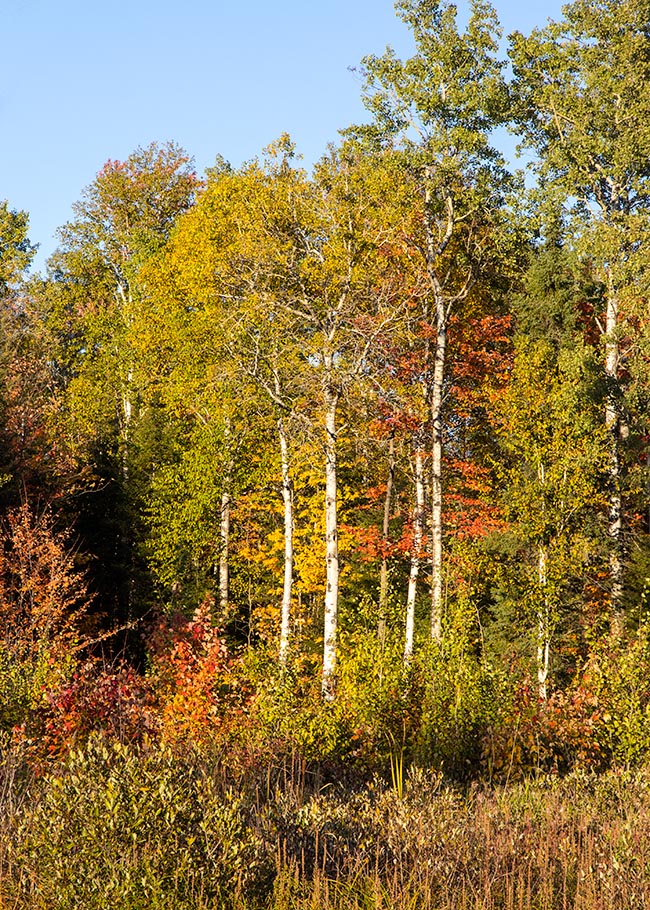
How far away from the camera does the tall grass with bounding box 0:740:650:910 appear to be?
580 cm

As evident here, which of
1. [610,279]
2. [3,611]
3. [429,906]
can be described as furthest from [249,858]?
A: [610,279]

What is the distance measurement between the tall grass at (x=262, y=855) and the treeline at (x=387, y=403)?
7070mm

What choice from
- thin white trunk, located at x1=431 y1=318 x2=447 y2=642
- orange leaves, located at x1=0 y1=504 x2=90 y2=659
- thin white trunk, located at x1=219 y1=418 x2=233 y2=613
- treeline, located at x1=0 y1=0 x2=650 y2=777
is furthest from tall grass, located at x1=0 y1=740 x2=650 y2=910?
thin white trunk, located at x1=219 y1=418 x2=233 y2=613

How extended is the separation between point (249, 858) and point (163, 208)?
40.1 metres

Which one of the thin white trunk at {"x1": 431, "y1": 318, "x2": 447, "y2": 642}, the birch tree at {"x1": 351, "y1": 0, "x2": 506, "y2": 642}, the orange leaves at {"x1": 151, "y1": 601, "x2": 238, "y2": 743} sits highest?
the birch tree at {"x1": 351, "y1": 0, "x2": 506, "y2": 642}

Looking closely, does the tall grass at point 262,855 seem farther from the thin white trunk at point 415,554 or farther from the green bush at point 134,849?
the thin white trunk at point 415,554

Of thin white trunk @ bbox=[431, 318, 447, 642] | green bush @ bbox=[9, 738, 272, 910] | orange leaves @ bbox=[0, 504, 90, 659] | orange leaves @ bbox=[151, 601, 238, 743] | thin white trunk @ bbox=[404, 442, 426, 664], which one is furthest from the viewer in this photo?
thin white trunk @ bbox=[404, 442, 426, 664]

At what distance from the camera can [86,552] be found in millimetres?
29469

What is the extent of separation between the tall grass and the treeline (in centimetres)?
707

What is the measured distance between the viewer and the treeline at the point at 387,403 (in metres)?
21.7

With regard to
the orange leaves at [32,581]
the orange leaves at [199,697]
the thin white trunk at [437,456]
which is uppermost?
the thin white trunk at [437,456]

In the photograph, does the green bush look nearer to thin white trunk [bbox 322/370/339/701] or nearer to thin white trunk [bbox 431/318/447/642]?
thin white trunk [bbox 322/370/339/701]

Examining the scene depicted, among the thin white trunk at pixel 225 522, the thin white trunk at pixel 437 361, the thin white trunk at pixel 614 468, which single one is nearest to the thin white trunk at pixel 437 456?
the thin white trunk at pixel 437 361

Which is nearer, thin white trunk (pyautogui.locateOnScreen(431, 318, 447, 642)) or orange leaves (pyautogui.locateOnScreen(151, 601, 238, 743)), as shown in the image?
orange leaves (pyautogui.locateOnScreen(151, 601, 238, 743))
